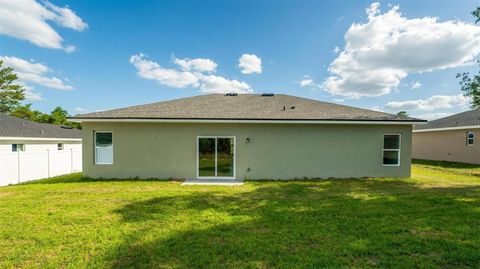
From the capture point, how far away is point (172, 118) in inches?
384

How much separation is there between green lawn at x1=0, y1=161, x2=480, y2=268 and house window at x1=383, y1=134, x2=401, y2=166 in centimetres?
291

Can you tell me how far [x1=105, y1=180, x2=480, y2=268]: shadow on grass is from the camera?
3.34 m

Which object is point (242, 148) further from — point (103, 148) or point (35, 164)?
point (35, 164)

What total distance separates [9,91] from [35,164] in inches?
1097

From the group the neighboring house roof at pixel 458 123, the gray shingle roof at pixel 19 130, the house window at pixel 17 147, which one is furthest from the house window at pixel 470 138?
the house window at pixel 17 147

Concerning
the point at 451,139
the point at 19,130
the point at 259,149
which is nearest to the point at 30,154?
the point at 19,130

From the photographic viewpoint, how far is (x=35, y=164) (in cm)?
1262

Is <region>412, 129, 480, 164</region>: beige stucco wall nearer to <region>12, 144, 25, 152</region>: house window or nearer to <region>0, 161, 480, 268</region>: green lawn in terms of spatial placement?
<region>0, 161, 480, 268</region>: green lawn

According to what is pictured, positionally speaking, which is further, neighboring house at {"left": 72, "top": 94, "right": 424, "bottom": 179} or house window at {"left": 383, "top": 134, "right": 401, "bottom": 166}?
house window at {"left": 383, "top": 134, "right": 401, "bottom": 166}

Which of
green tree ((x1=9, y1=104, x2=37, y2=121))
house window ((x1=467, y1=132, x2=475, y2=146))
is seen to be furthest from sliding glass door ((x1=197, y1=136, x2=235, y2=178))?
green tree ((x1=9, y1=104, x2=37, y2=121))

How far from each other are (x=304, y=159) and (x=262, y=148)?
203cm

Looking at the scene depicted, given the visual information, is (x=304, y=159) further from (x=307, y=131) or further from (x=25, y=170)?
(x=25, y=170)

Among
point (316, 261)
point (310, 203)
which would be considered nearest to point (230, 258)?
point (316, 261)

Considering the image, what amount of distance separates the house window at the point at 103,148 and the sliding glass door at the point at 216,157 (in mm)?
4123
